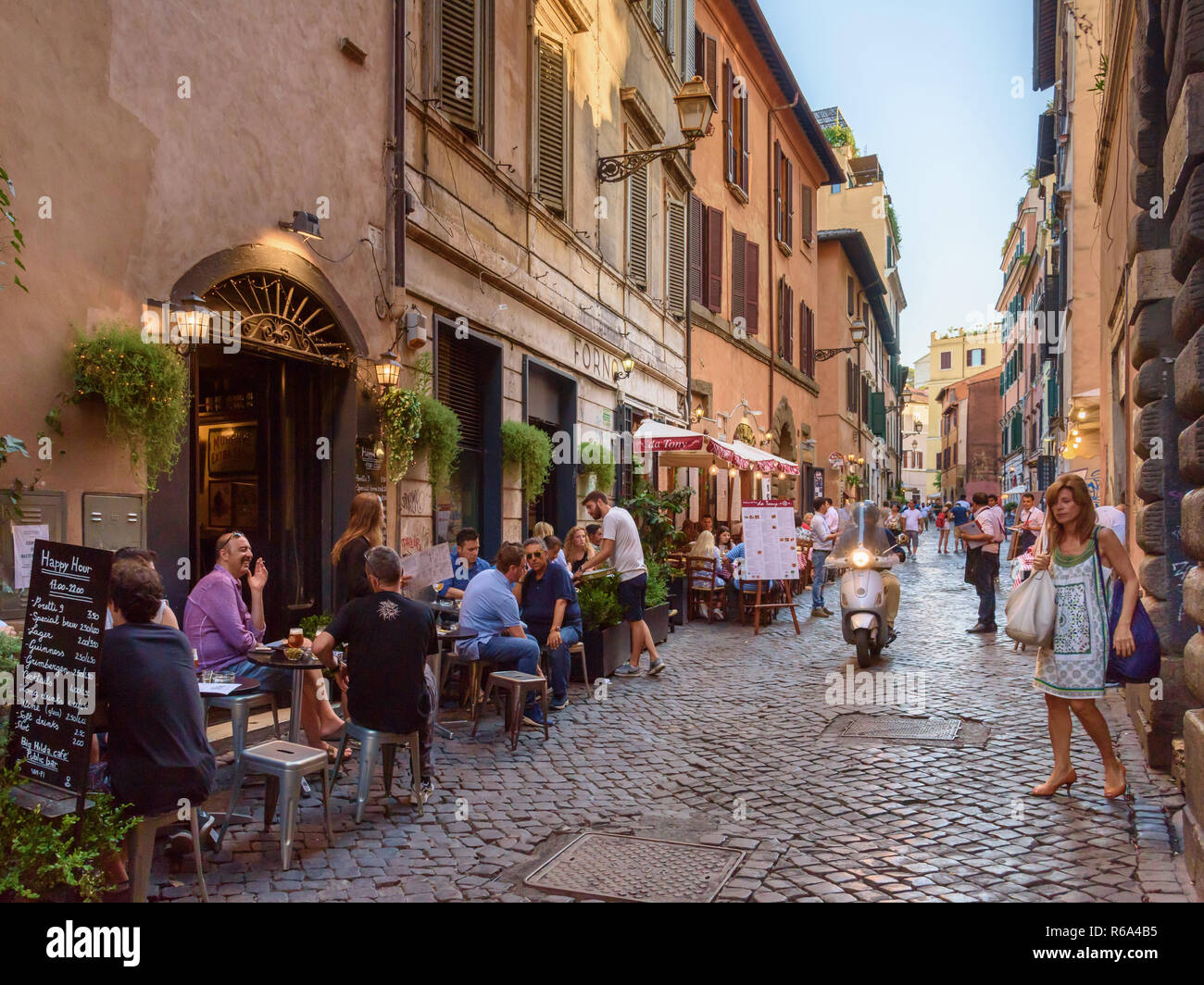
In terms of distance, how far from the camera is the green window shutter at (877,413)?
137 ft

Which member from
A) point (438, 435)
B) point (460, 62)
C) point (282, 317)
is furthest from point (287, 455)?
point (460, 62)

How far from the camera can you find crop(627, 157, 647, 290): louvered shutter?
15703 mm

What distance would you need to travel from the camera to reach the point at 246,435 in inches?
310

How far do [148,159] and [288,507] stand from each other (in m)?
2.96

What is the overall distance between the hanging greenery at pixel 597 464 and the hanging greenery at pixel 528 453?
7.01 ft

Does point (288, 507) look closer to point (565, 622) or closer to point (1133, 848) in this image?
point (565, 622)

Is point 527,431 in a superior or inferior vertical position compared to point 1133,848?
superior

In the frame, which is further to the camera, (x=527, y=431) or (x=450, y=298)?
(x=527, y=431)

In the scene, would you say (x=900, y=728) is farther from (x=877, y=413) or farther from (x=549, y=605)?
(x=877, y=413)

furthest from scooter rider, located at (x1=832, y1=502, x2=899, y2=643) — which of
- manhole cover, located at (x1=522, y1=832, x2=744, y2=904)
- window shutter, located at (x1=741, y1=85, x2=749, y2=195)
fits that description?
window shutter, located at (x1=741, y1=85, x2=749, y2=195)

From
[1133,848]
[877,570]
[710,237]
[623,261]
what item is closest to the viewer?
[1133,848]

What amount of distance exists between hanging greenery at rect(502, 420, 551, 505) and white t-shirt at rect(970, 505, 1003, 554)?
5.52 m
